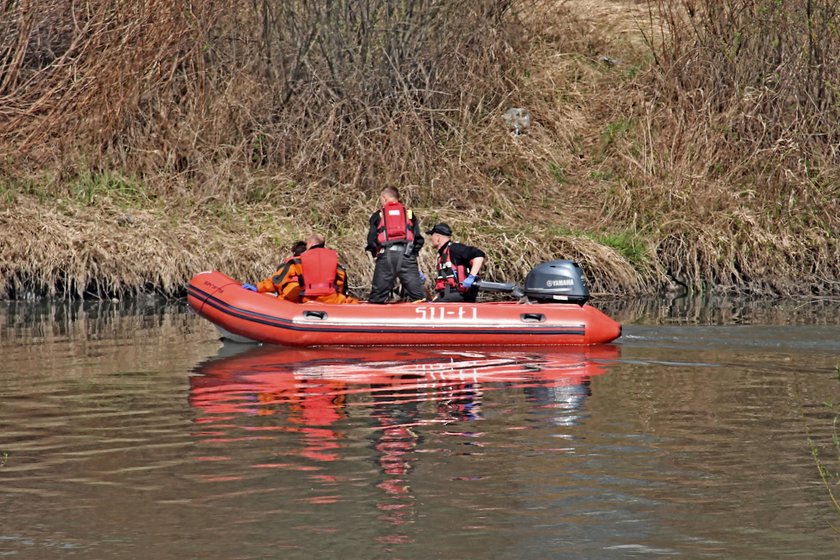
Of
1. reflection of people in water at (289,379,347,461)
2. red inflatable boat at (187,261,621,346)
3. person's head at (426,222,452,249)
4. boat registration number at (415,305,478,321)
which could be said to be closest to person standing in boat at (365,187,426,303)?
person's head at (426,222,452,249)

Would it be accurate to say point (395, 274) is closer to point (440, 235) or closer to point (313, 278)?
point (440, 235)

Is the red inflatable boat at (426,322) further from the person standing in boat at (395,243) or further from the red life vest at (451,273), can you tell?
the person standing in boat at (395,243)

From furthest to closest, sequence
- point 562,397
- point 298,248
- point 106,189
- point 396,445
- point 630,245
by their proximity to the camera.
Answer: point 106,189 → point 630,245 → point 298,248 → point 562,397 → point 396,445

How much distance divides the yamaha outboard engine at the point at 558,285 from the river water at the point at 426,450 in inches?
26.5

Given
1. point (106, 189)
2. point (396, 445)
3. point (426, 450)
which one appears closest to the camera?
point (426, 450)

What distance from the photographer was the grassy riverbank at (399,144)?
56.9 ft

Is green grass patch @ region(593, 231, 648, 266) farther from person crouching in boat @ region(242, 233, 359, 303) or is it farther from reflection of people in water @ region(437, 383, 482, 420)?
reflection of people in water @ region(437, 383, 482, 420)

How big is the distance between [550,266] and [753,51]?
25.0ft

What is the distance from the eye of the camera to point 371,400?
376 inches

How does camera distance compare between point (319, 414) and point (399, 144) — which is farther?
point (399, 144)

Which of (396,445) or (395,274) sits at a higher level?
(395,274)

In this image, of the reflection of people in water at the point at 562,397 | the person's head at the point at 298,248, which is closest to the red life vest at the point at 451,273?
the person's head at the point at 298,248

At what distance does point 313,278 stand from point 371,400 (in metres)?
3.77

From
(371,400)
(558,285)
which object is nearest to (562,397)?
(371,400)
